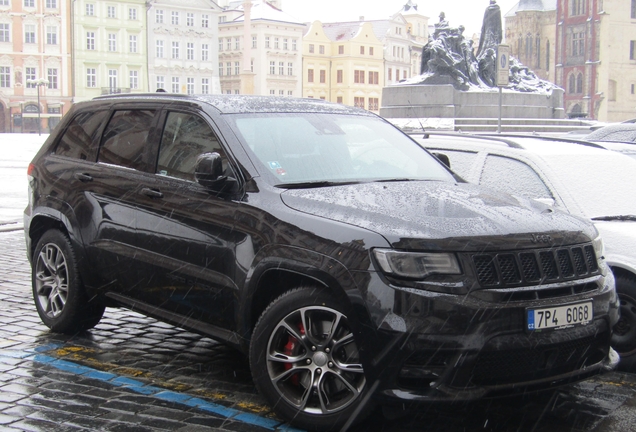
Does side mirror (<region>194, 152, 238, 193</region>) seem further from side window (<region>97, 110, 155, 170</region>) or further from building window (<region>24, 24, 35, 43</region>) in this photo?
building window (<region>24, 24, 35, 43</region>)

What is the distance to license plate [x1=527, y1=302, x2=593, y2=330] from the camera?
4.16 m

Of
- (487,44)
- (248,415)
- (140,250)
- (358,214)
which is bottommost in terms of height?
(248,415)

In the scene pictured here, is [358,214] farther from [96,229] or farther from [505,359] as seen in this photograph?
[96,229]

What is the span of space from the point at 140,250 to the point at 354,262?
6.36 ft

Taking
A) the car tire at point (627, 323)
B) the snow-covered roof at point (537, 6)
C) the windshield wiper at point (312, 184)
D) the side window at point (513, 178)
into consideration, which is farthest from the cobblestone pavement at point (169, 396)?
the snow-covered roof at point (537, 6)

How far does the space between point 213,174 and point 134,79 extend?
8850cm

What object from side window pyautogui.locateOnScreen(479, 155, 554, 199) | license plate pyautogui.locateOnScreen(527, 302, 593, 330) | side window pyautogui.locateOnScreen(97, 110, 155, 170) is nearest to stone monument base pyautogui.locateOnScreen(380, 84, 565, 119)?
side window pyautogui.locateOnScreen(479, 155, 554, 199)

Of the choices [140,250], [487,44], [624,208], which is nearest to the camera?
[140,250]

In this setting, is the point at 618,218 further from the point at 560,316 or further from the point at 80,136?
the point at 80,136

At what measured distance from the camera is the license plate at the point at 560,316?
4.16 meters

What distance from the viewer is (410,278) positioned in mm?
4105

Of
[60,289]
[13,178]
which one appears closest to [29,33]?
[13,178]

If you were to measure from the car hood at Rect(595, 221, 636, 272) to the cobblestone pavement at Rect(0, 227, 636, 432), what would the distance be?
0.77 meters

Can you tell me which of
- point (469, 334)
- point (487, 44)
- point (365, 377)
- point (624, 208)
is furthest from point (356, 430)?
point (487, 44)
